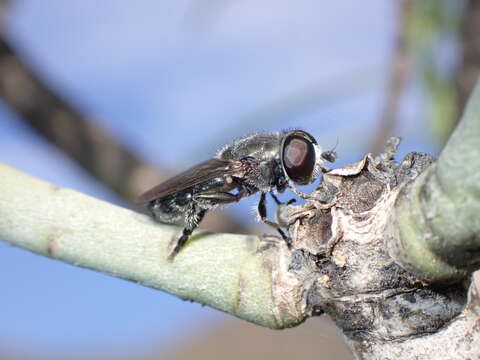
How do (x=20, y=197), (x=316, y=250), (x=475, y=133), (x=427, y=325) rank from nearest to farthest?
(x=475, y=133)
(x=427, y=325)
(x=316, y=250)
(x=20, y=197)

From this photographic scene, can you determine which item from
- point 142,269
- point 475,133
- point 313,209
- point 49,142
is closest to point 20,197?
point 142,269

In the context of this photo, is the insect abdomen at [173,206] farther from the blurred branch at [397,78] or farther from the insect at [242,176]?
the blurred branch at [397,78]

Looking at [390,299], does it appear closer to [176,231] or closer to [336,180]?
[336,180]

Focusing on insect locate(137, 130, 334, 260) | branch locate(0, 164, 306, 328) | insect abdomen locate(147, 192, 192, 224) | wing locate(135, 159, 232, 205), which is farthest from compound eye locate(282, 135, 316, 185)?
branch locate(0, 164, 306, 328)

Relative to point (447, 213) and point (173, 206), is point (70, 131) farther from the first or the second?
point (447, 213)

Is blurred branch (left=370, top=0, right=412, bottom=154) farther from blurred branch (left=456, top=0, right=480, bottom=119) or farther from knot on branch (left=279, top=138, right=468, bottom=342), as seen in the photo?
knot on branch (left=279, top=138, right=468, bottom=342)

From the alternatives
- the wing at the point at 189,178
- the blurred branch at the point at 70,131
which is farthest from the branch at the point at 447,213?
the blurred branch at the point at 70,131
